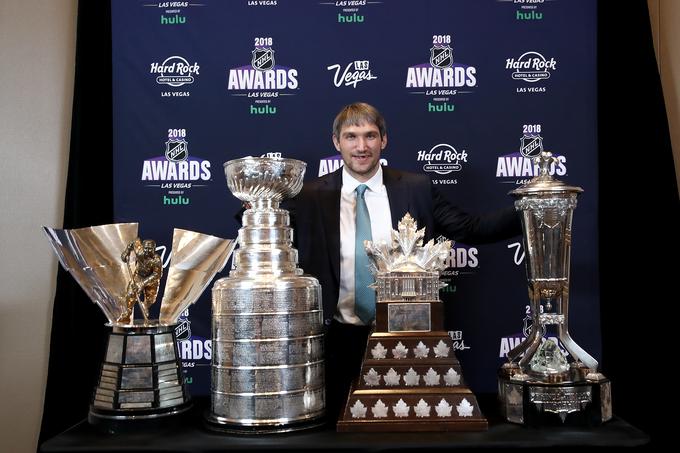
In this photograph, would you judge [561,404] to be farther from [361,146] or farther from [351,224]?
[361,146]

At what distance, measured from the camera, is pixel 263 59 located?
315cm

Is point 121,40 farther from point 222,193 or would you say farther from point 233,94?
point 222,193

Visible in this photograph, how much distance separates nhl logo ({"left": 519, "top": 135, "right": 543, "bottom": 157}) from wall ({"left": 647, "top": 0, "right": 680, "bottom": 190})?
0.67 meters

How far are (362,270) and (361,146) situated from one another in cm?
52

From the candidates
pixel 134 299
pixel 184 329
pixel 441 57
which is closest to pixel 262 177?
pixel 134 299

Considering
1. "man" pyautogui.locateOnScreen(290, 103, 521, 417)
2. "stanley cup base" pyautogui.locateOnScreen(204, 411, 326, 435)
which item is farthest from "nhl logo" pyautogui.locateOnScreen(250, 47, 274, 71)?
"stanley cup base" pyautogui.locateOnScreen(204, 411, 326, 435)

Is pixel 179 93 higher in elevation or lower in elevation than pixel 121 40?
lower

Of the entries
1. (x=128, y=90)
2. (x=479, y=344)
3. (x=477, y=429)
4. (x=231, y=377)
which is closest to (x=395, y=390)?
(x=477, y=429)

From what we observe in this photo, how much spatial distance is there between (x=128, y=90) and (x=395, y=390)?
7.09 feet

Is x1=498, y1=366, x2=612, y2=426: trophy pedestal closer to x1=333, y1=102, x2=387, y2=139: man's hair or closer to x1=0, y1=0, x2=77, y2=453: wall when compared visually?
x1=333, y1=102, x2=387, y2=139: man's hair

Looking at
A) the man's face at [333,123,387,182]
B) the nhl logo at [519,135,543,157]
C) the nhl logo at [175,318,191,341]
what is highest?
the nhl logo at [519,135,543,157]

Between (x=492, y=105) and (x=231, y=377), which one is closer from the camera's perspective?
(x=231, y=377)

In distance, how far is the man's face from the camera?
266 centimetres

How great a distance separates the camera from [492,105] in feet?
10.2
